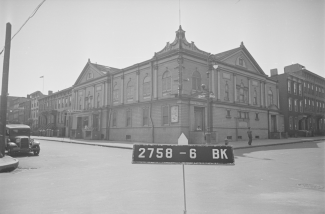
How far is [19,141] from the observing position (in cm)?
1554

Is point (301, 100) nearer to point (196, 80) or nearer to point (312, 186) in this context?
point (196, 80)

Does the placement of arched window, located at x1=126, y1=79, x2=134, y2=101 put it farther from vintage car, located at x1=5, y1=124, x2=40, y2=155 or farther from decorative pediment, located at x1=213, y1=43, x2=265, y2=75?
vintage car, located at x1=5, y1=124, x2=40, y2=155

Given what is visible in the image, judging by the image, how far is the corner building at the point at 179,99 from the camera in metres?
25.8

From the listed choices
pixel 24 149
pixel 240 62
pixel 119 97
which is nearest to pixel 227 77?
pixel 240 62

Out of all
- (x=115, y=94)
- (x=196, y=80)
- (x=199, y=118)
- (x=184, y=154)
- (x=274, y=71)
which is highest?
(x=274, y=71)

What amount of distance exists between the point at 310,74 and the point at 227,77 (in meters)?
29.7

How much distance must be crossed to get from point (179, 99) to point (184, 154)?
20592 millimetres

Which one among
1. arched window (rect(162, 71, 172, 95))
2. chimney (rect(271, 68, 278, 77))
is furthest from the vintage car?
chimney (rect(271, 68, 278, 77))

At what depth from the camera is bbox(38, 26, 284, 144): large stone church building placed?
2577 cm

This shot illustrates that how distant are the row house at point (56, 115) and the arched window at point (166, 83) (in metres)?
25.4

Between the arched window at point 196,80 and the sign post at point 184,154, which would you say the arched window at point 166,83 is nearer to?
the arched window at point 196,80

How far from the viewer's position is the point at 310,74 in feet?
165

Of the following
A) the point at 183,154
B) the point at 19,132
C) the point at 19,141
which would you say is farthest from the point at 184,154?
the point at 19,132

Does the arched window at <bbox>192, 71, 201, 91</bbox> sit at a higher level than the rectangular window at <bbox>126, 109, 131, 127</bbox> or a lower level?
higher
